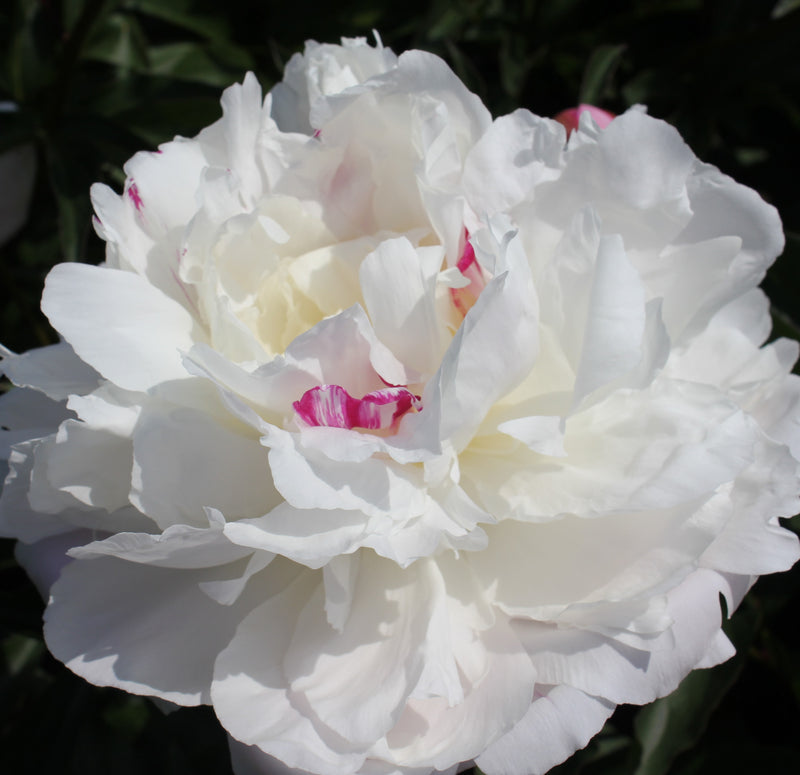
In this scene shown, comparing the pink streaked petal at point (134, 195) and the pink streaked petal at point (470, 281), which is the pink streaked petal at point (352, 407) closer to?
the pink streaked petal at point (470, 281)

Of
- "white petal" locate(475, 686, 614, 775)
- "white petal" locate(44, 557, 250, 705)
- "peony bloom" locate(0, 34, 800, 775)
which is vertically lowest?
"white petal" locate(44, 557, 250, 705)

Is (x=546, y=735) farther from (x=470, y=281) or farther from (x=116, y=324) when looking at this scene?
(x=116, y=324)

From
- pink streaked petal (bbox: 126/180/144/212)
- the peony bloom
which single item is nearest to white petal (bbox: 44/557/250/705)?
the peony bloom

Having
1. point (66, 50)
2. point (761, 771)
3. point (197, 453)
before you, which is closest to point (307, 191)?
point (197, 453)

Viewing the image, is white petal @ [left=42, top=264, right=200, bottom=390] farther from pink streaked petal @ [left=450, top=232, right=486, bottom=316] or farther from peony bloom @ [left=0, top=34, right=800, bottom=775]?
pink streaked petal @ [left=450, top=232, right=486, bottom=316]

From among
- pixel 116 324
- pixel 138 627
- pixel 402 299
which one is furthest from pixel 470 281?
pixel 138 627

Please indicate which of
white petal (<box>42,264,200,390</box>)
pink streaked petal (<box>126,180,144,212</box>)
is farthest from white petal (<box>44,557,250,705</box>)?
pink streaked petal (<box>126,180,144,212</box>)

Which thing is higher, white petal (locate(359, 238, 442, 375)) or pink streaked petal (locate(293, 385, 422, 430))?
white petal (locate(359, 238, 442, 375))
